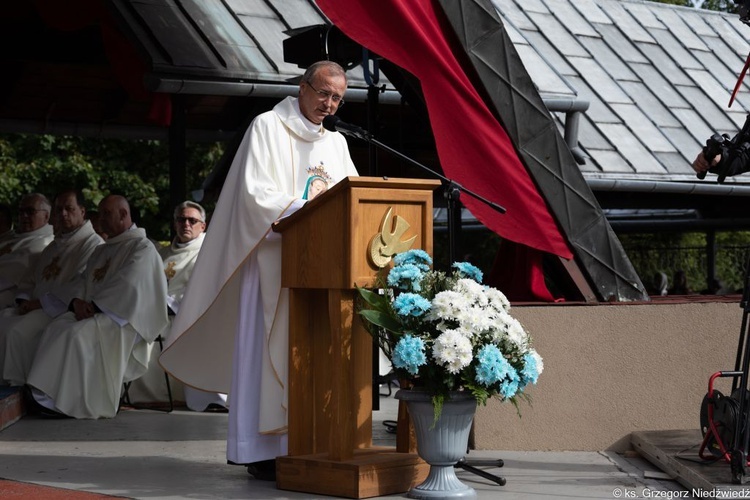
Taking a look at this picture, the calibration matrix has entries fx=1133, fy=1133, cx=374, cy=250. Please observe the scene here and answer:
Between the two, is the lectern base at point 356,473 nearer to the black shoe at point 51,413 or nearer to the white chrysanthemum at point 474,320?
the white chrysanthemum at point 474,320

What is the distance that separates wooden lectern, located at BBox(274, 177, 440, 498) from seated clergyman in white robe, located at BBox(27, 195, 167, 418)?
3422mm

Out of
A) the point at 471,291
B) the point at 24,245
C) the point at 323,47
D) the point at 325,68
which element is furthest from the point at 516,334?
the point at 24,245

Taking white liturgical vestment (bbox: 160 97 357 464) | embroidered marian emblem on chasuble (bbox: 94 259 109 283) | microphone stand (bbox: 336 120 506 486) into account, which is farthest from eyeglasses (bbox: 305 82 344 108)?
embroidered marian emblem on chasuble (bbox: 94 259 109 283)

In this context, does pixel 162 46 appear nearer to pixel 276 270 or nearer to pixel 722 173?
pixel 276 270

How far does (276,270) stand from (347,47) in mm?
2094

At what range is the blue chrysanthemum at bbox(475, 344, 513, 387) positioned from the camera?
479cm

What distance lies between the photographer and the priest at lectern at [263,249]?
5.56m

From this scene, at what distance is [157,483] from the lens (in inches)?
215

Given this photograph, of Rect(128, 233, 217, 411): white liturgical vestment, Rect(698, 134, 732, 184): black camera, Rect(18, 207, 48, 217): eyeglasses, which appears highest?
Rect(18, 207, 48, 217): eyeglasses

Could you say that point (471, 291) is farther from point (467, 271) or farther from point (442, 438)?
point (442, 438)

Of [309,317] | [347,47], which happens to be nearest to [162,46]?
[347,47]

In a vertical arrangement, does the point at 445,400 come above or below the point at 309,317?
below

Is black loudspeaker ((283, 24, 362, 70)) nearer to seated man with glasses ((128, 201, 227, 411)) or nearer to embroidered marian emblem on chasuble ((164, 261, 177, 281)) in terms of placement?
seated man with glasses ((128, 201, 227, 411))

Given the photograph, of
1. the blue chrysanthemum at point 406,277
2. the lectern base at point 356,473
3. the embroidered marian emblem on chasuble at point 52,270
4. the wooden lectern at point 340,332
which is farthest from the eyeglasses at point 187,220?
the blue chrysanthemum at point 406,277
